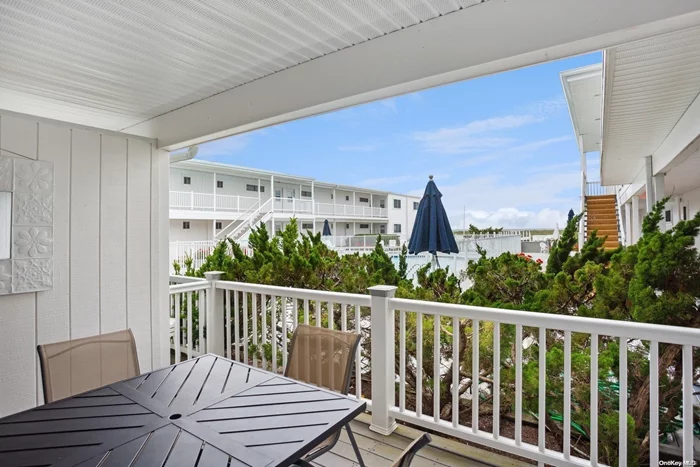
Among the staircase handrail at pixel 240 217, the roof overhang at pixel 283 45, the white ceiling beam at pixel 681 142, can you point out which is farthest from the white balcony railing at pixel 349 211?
the roof overhang at pixel 283 45

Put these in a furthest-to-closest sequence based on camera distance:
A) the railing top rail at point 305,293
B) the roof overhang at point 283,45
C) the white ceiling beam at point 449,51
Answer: the railing top rail at point 305,293, the roof overhang at point 283,45, the white ceiling beam at point 449,51

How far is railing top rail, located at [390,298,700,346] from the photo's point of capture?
1.94 meters

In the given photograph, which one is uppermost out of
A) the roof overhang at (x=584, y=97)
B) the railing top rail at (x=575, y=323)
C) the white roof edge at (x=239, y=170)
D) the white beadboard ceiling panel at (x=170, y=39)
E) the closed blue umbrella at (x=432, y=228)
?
the white roof edge at (x=239, y=170)

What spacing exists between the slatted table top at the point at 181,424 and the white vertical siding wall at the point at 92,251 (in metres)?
1.43

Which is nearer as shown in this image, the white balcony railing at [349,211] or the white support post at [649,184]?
the white support post at [649,184]

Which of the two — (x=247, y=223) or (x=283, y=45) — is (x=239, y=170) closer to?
(x=247, y=223)

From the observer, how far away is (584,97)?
7125mm

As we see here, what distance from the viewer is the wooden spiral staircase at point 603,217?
1029 centimetres

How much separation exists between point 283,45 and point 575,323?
95.6 inches

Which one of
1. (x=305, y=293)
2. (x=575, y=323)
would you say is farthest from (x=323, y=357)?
(x=575, y=323)

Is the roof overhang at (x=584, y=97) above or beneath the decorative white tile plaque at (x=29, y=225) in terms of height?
above

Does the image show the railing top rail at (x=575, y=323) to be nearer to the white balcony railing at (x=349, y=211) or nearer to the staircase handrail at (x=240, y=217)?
the staircase handrail at (x=240, y=217)

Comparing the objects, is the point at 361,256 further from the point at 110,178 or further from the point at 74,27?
the point at 74,27

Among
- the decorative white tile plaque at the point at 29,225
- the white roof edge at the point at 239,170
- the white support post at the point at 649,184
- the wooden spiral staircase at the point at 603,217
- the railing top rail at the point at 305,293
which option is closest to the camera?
the decorative white tile plaque at the point at 29,225
